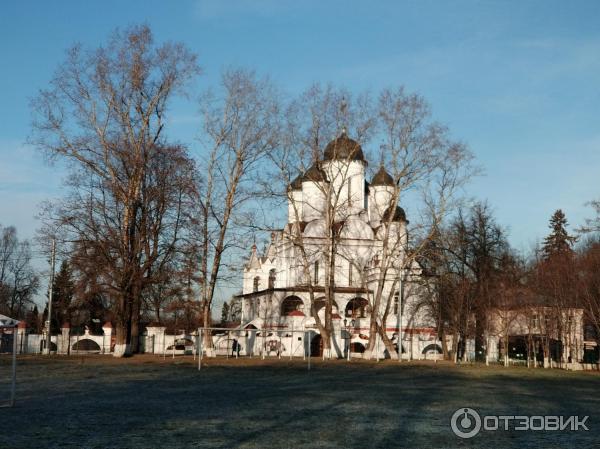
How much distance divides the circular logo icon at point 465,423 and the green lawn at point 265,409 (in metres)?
0.23

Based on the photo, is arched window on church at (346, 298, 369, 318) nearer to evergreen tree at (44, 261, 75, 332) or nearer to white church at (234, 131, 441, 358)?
white church at (234, 131, 441, 358)

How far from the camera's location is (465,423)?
16.3m

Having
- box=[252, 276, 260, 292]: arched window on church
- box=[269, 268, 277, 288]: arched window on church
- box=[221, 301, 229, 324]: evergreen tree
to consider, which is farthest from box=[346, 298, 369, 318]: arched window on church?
box=[221, 301, 229, 324]: evergreen tree

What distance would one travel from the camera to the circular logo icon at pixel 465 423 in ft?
48.5

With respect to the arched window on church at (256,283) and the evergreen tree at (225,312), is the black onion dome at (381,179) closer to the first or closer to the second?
the arched window on church at (256,283)

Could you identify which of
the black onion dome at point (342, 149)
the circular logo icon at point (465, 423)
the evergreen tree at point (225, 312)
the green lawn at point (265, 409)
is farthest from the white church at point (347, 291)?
the evergreen tree at point (225, 312)

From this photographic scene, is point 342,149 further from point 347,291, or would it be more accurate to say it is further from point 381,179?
point 347,291

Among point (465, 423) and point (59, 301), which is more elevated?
point (59, 301)

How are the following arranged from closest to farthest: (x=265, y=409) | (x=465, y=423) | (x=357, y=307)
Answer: (x=465, y=423) → (x=265, y=409) → (x=357, y=307)

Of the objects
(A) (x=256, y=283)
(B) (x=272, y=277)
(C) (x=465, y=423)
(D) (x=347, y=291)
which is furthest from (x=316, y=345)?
(C) (x=465, y=423)

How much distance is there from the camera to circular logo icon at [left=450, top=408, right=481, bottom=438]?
14768 mm

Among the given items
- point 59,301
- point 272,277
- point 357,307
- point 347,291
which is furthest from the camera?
point 272,277

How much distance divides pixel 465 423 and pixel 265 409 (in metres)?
4.65

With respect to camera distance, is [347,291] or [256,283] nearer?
[347,291]
